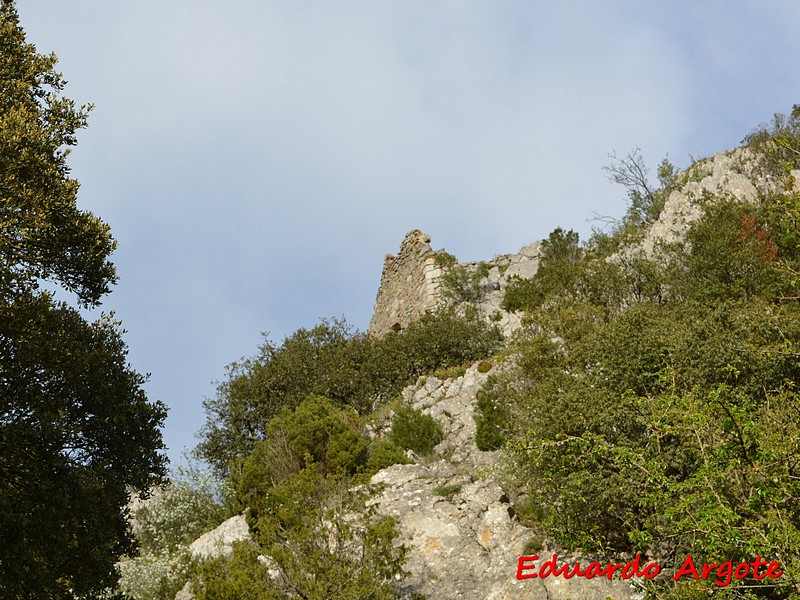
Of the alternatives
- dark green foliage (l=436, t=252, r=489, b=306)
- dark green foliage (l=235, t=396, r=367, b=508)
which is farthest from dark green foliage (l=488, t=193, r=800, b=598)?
dark green foliage (l=436, t=252, r=489, b=306)

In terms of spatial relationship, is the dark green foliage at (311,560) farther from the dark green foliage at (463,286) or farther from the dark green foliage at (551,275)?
the dark green foliage at (463,286)

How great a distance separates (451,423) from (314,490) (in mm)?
9606

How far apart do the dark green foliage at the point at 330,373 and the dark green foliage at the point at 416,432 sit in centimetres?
495

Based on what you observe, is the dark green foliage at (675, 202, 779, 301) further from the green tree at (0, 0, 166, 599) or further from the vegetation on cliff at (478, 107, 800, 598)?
the green tree at (0, 0, 166, 599)

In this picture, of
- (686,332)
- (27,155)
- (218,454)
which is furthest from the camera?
(218,454)

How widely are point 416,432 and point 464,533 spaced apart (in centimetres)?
626

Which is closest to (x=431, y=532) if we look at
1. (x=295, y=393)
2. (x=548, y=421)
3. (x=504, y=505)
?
(x=504, y=505)

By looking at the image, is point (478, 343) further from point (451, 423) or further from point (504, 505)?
point (504, 505)

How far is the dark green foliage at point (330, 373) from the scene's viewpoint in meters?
26.3

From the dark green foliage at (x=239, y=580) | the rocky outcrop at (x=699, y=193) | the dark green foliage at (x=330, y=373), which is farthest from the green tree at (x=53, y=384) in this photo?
the rocky outcrop at (x=699, y=193)

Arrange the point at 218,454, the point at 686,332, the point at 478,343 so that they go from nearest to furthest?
the point at 686,332, the point at 218,454, the point at 478,343

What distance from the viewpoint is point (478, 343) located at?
2809 cm

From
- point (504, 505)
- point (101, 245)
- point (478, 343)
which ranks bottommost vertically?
point (504, 505)

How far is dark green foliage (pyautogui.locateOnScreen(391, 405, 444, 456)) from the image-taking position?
21.1 m
